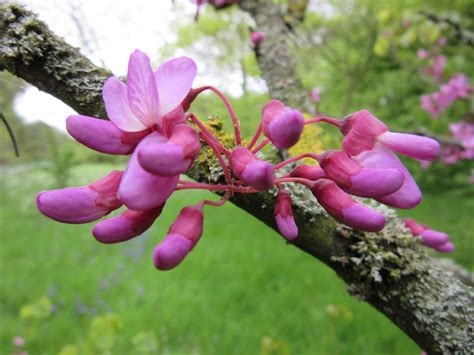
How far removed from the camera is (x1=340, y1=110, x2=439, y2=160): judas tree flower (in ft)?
2.04

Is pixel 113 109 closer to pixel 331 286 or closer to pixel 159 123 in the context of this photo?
pixel 159 123

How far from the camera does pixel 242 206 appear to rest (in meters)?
0.72

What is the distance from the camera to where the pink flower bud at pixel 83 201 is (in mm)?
597

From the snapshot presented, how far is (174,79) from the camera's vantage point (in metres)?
0.57

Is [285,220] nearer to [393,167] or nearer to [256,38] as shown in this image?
[393,167]

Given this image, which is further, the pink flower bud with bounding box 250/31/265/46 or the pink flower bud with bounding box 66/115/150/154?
the pink flower bud with bounding box 250/31/265/46

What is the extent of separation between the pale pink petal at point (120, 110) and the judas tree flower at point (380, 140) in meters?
0.32

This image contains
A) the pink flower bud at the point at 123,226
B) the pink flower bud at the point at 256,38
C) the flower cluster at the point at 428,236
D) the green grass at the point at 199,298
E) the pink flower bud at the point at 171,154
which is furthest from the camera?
the green grass at the point at 199,298

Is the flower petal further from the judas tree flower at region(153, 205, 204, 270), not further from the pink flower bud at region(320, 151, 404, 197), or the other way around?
the judas tree flower at region(153, 205, 204, 270)

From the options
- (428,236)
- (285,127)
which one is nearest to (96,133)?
(285,127)

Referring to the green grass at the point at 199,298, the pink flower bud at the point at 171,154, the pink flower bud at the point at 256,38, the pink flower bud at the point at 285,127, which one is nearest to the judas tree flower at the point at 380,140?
the pink flower bud at the point at 285,127

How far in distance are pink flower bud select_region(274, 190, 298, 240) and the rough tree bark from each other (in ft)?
0.19

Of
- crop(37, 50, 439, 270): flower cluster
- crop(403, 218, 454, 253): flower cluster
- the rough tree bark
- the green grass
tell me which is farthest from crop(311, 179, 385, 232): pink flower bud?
the green grass

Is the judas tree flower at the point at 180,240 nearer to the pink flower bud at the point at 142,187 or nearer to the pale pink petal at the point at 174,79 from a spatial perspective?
the pink flower bud at the point at 142,187
